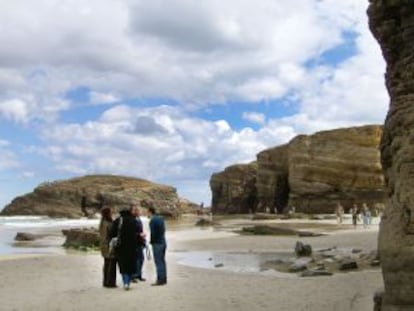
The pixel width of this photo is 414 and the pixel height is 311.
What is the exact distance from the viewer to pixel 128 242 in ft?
47.9

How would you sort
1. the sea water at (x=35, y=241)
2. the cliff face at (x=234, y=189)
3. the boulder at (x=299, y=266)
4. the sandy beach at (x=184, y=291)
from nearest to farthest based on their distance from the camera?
1. the sandy beach at (x=184, y=291)
2. the boulder at (x=299, y=266)
3. the sea water at (x=35, y=241)
4. the cliff face at (x=234, y=189)

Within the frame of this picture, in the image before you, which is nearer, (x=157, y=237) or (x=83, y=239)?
(x=157, y=237)

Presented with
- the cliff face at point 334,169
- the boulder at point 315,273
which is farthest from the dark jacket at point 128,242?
the cliff face at point 334,169

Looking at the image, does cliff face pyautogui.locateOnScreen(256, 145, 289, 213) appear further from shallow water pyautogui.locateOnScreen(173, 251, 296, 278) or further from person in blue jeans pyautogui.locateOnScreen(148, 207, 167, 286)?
person in blue jeans pyautogui.locateOnScreen(148, 207, 167, 286)

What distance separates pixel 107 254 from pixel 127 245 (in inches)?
20.7

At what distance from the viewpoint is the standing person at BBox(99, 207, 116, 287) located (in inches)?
574

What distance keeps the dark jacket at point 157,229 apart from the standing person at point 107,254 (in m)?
0.96

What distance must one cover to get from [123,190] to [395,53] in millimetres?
114792

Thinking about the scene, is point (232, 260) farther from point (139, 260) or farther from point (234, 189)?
point (234, 189)

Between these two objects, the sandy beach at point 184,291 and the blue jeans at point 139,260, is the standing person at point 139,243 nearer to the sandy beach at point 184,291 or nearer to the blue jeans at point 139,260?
the blue jeans at point 139,260

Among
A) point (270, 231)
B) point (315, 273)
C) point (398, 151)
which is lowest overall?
point (315, 273)

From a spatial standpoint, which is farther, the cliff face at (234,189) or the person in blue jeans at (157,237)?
the cliff face at (234,189)

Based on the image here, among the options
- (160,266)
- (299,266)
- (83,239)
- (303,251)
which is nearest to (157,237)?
(160,266)

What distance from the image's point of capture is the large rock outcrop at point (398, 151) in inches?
275
